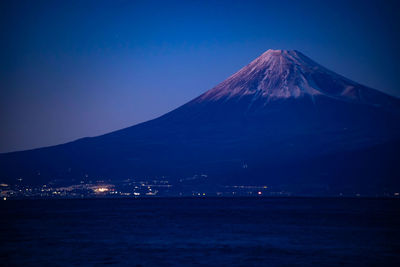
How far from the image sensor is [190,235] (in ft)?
223

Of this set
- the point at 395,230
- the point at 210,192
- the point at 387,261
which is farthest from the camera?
the point at 210,192

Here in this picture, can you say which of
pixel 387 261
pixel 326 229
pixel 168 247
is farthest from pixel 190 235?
pixel 387 261

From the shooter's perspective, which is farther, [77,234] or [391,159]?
[391,159]

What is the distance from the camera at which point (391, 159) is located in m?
199

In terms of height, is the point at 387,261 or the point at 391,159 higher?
the point at 391,159

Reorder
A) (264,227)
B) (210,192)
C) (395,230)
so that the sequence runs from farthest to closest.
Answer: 1. (210,192)
2. (264,227)
3. (395,230)

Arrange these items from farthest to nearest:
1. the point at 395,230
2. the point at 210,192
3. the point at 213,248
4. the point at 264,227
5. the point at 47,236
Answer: the point at 210,192, the point at 264,227, the point at 395,230, the point at 47,236, the point at 213,248

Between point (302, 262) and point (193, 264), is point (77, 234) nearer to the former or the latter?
point (193, 264)

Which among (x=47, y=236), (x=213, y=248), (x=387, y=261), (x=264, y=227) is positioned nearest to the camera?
(x=387, y=261)

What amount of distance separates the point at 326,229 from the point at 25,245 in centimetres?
3552

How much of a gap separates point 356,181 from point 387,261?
157166 mm

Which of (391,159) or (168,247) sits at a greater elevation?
(391,159)

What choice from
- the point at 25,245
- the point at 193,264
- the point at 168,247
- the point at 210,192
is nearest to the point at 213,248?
the point at 168,247

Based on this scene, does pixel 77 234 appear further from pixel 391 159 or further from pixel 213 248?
pixel 391 159
